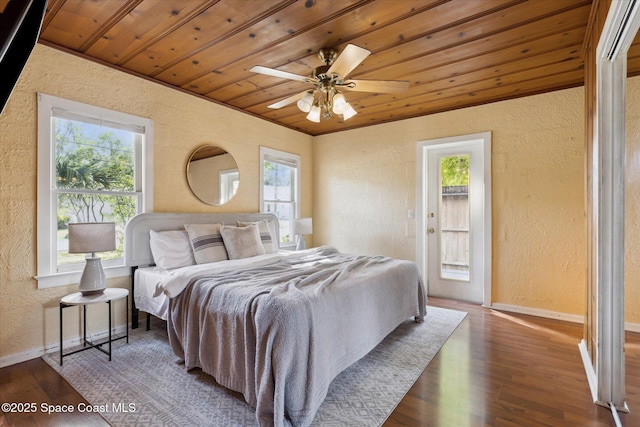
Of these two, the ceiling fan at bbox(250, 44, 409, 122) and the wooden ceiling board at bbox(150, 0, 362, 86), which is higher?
the wooden ceiling board at bbox(150, 0, 362, 86)

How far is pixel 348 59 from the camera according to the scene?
7.00ft

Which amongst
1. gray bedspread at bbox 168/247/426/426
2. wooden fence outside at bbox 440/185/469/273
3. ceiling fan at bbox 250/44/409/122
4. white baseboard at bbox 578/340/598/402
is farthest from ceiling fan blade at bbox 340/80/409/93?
white baseboard at bbox 578/340/598/402

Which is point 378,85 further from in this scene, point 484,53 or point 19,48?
point 19,48

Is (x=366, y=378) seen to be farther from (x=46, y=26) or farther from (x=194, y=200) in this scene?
(x=46, y=26)

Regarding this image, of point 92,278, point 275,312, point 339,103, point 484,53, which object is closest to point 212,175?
point 92,278

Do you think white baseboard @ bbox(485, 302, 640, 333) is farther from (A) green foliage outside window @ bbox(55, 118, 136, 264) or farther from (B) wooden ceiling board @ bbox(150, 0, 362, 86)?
(A) green foliage outside window @ bbox(55, 118, 136, 264)

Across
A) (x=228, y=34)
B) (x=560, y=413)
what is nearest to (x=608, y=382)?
(x=560, y=413)

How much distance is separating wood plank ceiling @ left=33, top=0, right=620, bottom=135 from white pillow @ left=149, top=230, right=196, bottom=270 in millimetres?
1610

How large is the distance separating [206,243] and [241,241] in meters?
0.36

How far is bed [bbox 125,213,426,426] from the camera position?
1725 mm

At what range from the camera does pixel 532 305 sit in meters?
3.62

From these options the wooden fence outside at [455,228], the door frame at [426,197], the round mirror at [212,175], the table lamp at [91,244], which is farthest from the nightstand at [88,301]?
the wooden fence outside at [455,228]

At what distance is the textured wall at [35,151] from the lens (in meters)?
2.41

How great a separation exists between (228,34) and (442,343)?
312cm
